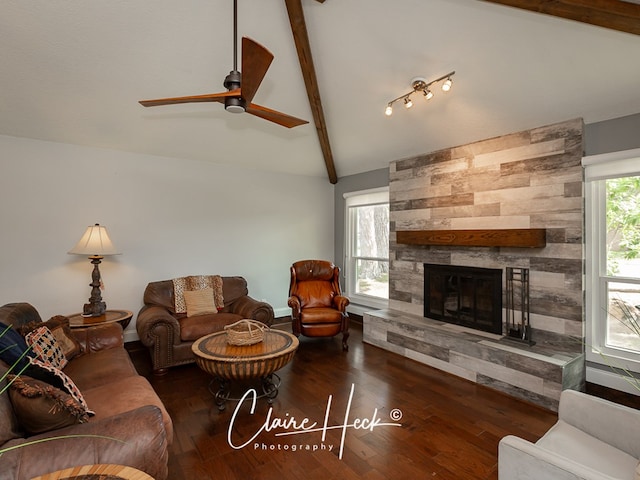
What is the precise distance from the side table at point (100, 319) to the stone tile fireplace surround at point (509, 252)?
300cm

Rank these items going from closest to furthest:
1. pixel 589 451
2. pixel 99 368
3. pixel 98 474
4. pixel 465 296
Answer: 1. pixel 98 474
2. pixel 589 451
3. pixel 99 368
4. pixel 465 296

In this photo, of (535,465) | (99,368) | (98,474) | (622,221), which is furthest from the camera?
(622,221)

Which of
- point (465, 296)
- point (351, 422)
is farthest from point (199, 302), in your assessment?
point (465, 296)

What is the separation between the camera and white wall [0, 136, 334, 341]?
3.78 m

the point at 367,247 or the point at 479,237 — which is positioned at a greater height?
the point at 479,237

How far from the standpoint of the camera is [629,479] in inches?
57.0

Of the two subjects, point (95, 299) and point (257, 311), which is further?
point (257, 311)

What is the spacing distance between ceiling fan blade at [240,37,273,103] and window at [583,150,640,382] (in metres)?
3.08

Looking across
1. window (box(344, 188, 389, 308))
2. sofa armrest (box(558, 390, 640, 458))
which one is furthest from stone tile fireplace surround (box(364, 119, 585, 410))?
sofa armrest (box(558, 390, 640, 458))

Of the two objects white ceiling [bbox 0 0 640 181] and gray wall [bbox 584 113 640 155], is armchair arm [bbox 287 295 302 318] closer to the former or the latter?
white ceiling [bbox 0 0 640 181]

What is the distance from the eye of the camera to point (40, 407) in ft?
4.60

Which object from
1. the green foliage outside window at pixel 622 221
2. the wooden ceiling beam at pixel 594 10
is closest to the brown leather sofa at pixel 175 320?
the green foliage outside window at pixel 622 221

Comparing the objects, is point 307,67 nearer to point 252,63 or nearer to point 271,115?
point 271,115

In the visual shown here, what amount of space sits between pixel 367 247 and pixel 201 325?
3.07 meters
